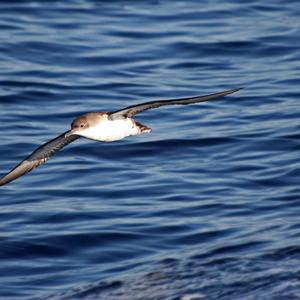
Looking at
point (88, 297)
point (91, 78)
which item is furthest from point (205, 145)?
point (88, 297)

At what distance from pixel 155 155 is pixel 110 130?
4.28 meters

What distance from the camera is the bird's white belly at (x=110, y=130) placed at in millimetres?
8453

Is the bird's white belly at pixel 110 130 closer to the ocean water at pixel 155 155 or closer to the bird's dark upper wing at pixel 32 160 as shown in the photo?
the bird's dark upper wing at pixel 32 160

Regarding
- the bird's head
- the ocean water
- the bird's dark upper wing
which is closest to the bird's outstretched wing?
the bird's head

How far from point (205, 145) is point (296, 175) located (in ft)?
4.91

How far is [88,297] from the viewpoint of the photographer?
8.72m

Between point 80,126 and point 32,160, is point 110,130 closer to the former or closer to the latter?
point 80,126

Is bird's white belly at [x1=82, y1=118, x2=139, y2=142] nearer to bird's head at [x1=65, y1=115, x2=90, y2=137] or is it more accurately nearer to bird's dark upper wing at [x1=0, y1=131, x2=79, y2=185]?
→ bird's head at [x1=65, y1=115, x2=90, y2=137]

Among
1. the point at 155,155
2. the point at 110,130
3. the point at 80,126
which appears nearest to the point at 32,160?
the point at 80,126

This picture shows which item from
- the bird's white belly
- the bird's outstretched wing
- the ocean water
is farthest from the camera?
the ocean water

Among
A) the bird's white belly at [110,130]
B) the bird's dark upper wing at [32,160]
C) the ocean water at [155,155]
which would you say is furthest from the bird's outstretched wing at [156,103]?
the ocean water at [155,155]

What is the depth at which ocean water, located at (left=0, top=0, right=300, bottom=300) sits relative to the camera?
9.27 meters

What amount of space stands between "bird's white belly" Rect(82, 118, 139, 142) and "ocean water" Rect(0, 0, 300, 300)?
1.29m

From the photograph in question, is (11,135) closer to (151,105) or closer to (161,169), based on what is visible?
(161,169)
